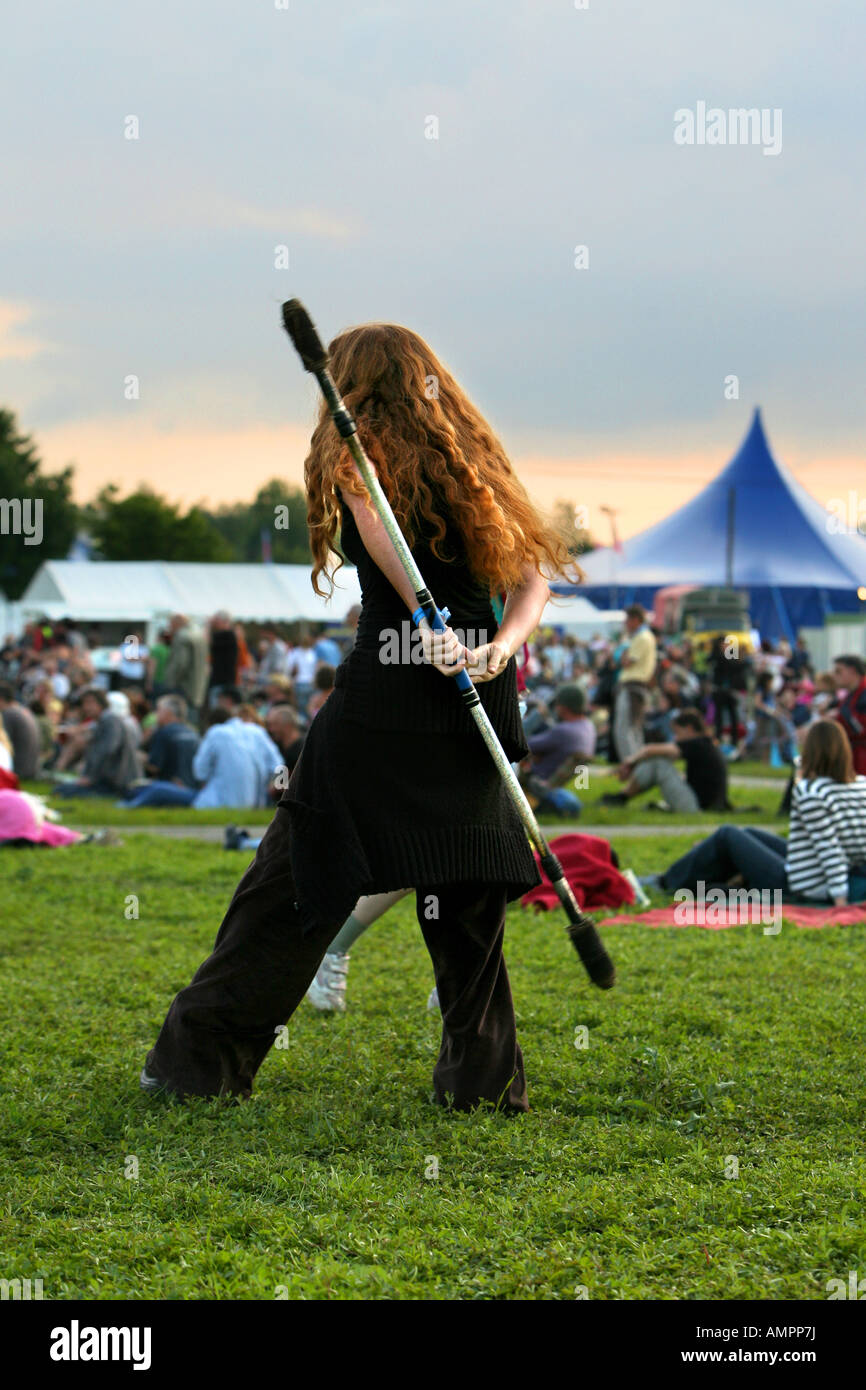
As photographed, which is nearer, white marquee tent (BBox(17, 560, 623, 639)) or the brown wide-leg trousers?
the brown wide-leg trousers

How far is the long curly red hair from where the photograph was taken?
402 centimetres

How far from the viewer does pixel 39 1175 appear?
3764 mm

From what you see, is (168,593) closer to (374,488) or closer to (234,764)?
(234,764)

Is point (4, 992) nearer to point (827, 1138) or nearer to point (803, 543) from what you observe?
point (827, 1138)

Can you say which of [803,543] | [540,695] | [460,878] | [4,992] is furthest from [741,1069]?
[803,543]

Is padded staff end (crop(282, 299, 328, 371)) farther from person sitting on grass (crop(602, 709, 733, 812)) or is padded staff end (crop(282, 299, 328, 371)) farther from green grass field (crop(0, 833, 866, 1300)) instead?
person sitting on grass (crop(602, 709, 733, 812))

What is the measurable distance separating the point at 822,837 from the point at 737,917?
0.70 metres

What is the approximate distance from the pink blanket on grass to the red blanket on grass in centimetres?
22

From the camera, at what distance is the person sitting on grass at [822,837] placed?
8.23 m

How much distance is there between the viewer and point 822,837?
326 inches

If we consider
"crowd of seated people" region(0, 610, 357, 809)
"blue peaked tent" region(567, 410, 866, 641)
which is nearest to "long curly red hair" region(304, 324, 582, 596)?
"crowd of seated people" region(0, 610, 357, 809)

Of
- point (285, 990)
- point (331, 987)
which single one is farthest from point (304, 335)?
point (331, 987)

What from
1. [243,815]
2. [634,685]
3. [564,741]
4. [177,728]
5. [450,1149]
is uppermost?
[634,685]
